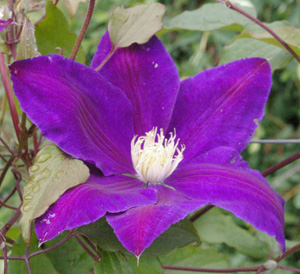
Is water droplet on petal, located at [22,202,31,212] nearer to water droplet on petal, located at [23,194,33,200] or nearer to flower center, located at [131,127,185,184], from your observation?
water droplet on petal, located at [23,194,33,200]

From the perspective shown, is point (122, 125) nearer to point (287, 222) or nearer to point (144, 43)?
point (144, 43)

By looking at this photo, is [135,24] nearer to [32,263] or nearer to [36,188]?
[36,188]

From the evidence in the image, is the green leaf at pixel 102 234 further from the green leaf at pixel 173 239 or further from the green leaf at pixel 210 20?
the green leaf at pixel 210 20

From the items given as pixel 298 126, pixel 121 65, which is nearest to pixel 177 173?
pixel 121 65

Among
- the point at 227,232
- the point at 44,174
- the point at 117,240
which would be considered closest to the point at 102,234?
the point at 117,240

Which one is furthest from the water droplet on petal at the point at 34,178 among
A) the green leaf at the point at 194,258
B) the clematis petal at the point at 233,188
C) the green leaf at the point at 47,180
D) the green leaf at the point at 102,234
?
the green leaf at the point at 194,258

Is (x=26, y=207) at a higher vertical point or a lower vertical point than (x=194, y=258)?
higher
